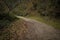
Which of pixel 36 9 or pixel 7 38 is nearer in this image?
pixel 7 38

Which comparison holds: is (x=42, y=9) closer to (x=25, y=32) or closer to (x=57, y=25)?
(x=57, y=25)

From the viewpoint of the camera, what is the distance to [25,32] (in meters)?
8.77

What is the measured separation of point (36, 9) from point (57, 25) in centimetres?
504

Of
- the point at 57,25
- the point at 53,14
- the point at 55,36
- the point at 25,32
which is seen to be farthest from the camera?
the point at 53,14

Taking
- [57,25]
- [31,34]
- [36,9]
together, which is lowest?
[36,9]

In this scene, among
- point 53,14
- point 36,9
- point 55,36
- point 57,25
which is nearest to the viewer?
point 55,36

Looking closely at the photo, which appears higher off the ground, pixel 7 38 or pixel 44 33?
pixel 7 38

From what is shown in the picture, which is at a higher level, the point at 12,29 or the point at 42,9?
A: the point at 12,29

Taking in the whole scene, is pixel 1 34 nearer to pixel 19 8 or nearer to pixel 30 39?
pixel 30 39

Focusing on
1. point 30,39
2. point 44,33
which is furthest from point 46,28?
point 30,39

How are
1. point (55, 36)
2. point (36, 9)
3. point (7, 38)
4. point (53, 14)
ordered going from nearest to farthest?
point (7, 38), point (55, 36), point (53, 14), point (36, 9)

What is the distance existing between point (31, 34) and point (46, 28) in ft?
5.58

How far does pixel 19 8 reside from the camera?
14.0 meters

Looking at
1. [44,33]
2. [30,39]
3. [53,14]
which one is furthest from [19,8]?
[30,39]
